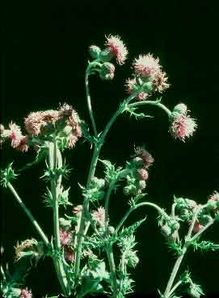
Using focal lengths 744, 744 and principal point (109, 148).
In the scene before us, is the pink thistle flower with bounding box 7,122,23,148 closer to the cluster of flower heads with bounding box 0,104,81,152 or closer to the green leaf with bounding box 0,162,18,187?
the cluster of flower heads with bounding box 0,104,81,152

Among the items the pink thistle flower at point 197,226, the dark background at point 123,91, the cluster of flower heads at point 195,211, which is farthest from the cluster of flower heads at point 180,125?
the dark background at point 123,91

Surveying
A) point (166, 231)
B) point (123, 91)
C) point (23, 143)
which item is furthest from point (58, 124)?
point (123, 91)

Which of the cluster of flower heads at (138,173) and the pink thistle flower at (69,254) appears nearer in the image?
the cluster of flower heads at (138,173)

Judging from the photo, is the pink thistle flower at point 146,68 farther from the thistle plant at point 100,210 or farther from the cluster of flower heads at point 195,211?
the cluster of flower heads at point 195,211

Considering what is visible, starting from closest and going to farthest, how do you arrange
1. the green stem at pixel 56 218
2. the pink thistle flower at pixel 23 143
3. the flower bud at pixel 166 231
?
the flower bud at pixel 166 231 < the green stem at pixel 56 218 < the pink thistle flower at pixel 23 143

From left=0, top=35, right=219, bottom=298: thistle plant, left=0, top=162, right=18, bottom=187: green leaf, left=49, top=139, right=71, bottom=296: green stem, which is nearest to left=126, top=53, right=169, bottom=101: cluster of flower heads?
left=0, top=35, right=219, bottom=298: thistle plant

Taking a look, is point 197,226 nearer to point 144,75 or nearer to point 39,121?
point 144,75

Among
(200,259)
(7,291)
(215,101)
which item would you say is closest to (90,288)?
(7,291)

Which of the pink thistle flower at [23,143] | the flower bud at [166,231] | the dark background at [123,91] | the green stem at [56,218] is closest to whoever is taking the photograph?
the flower bud at [166,231]
